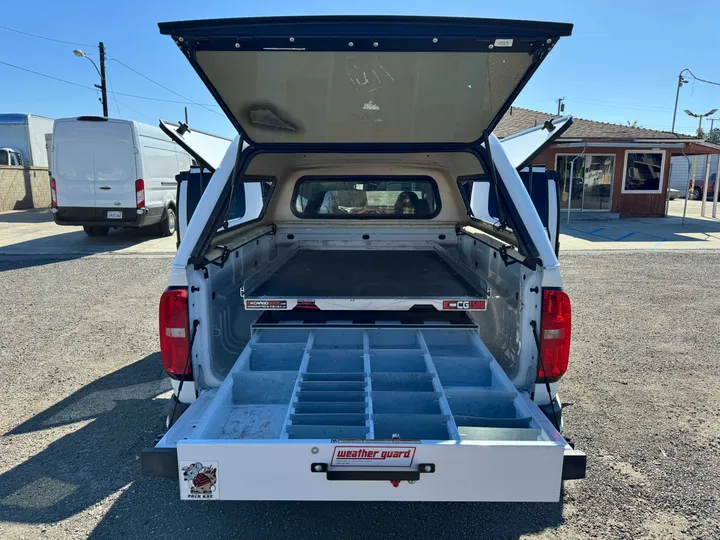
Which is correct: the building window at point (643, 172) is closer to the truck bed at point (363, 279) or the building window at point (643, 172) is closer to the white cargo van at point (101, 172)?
the white cargo van at point (101, 172)

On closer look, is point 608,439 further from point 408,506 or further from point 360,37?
point 360,37

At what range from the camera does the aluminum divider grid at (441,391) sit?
1.94 meters

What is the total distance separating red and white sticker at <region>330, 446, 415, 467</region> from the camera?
178 cm

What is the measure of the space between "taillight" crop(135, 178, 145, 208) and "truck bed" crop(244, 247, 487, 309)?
7.44 metres

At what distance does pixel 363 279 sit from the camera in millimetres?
3678

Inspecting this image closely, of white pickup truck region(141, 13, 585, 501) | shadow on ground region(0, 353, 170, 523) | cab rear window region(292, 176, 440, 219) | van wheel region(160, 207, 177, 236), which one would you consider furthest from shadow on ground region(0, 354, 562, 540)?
van wheel region(160, 207, 177, 236)

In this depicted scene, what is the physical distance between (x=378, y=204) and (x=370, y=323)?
2.04 meters

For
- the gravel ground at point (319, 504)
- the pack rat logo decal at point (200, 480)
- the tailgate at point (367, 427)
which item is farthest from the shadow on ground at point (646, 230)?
the pack rat logo decal at point (200, 480)

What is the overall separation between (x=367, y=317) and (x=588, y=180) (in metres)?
17.2

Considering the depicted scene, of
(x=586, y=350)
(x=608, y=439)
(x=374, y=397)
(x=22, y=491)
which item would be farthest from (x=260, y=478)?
(x=586, y=350)

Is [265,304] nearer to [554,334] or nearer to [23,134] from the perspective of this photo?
[554,334]

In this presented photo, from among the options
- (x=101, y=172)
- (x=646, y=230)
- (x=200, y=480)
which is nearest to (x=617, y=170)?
(x=646, y=230)

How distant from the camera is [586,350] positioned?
4938 millimetres

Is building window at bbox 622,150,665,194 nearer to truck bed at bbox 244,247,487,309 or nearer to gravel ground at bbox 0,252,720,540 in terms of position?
gravel ground at bbox 0,252,720,540
